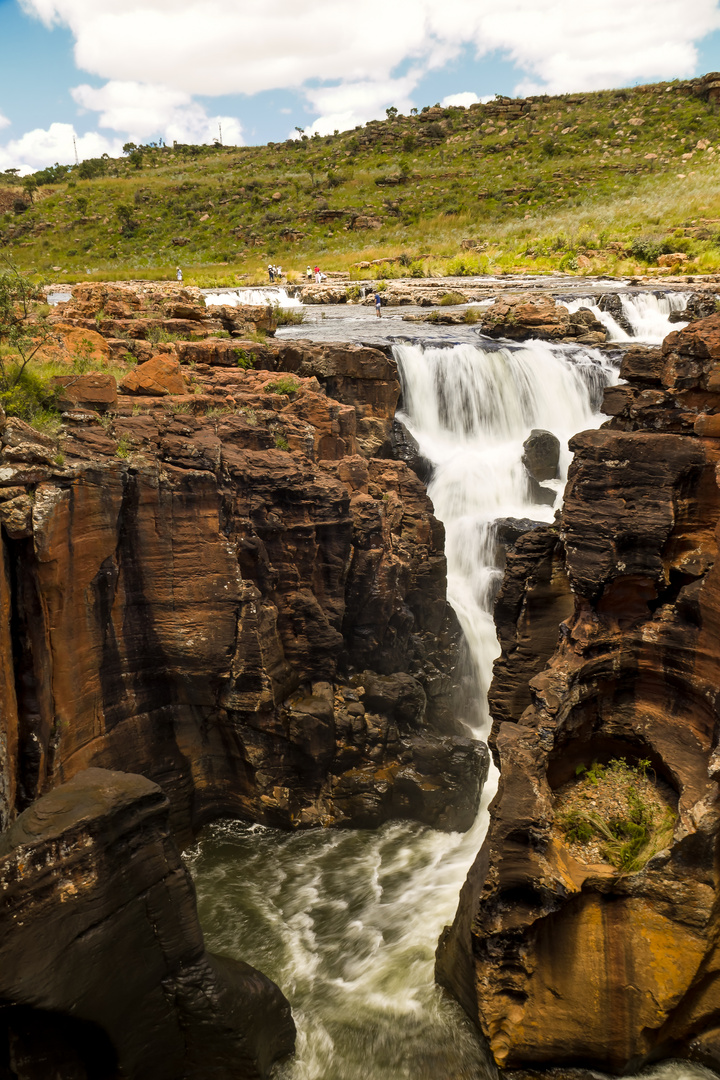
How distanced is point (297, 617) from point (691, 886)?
7.51 meters

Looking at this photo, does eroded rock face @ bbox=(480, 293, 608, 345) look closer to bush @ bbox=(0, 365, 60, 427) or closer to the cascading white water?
the cascading white water

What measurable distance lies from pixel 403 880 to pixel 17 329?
11.8 meters

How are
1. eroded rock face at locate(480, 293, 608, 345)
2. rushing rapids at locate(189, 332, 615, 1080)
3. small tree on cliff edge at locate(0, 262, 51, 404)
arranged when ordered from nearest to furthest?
rushing rapids at locate(189, 332, 615, 1080) → small tree on cliff edge at locate(0, 262, 51, 404) → eroded rock face at locate(480, 293, 608, 345)

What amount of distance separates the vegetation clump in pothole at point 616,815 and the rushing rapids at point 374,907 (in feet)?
9.33

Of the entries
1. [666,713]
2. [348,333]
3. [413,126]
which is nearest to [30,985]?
[666,713]

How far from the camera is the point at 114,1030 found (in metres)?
7.04

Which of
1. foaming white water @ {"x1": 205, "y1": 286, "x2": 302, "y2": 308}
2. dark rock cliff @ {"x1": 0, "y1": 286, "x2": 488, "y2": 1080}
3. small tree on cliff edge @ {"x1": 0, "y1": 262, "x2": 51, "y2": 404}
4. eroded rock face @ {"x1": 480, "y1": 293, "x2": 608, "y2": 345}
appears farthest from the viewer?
foaming white water @ {"x1": 205, "y1": 286, "x2": 302, "y2": 308}

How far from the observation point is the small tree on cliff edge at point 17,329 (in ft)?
39.7

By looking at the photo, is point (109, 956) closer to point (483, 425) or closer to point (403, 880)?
point (403, 880)

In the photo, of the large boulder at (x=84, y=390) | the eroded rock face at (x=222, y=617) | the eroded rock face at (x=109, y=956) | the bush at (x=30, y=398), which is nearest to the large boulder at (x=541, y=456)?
the eroded rock face at (x=222, y=617)

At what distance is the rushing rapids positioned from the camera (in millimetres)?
8828

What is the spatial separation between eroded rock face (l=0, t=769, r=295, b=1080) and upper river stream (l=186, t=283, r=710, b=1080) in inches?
62.4

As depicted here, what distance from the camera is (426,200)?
2127 inches

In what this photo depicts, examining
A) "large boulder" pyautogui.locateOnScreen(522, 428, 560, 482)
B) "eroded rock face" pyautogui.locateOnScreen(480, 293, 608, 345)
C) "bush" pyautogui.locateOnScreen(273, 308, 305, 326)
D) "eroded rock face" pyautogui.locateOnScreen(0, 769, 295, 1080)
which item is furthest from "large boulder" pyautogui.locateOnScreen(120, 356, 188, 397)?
"eroded rock face" pyautogui.locateOnScreen(480, 293, 608, 345)
